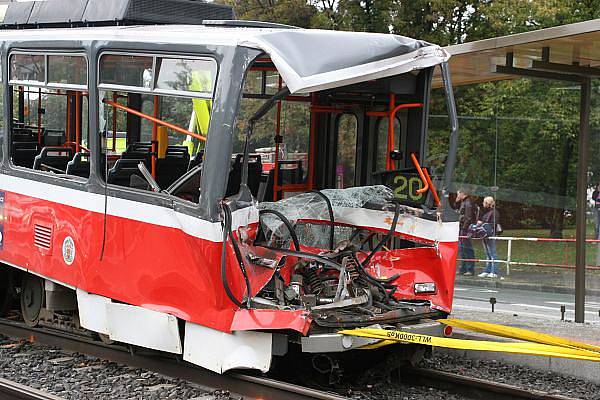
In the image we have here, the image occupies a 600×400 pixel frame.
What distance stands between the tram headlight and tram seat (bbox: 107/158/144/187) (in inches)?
103

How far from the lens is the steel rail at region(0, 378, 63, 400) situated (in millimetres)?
7598

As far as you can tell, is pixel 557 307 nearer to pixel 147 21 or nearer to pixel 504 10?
pixel 147 21

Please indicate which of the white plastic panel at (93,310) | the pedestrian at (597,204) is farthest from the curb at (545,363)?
the pedestrian at (597,204)

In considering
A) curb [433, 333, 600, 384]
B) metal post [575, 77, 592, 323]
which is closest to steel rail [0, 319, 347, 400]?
curb [433, 333, 600, 384]

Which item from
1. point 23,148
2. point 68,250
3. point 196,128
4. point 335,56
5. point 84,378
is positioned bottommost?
point 84,378

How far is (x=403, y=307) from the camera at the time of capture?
8531 millimetres

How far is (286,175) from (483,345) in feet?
12.1

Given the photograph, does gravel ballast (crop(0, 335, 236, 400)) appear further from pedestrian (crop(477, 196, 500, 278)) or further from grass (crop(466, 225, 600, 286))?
grass (crop(466, 225, 600, 286))

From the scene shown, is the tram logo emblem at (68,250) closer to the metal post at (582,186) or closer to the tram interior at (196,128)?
the tram interior at (196,128)

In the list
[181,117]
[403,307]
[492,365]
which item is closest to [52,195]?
[181,117]

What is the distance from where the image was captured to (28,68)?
968 centimetres

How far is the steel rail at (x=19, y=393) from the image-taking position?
7.60 meters

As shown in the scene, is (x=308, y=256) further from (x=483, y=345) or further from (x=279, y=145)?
(x=279, y=145)

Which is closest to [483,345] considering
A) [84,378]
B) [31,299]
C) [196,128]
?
[196,128]
